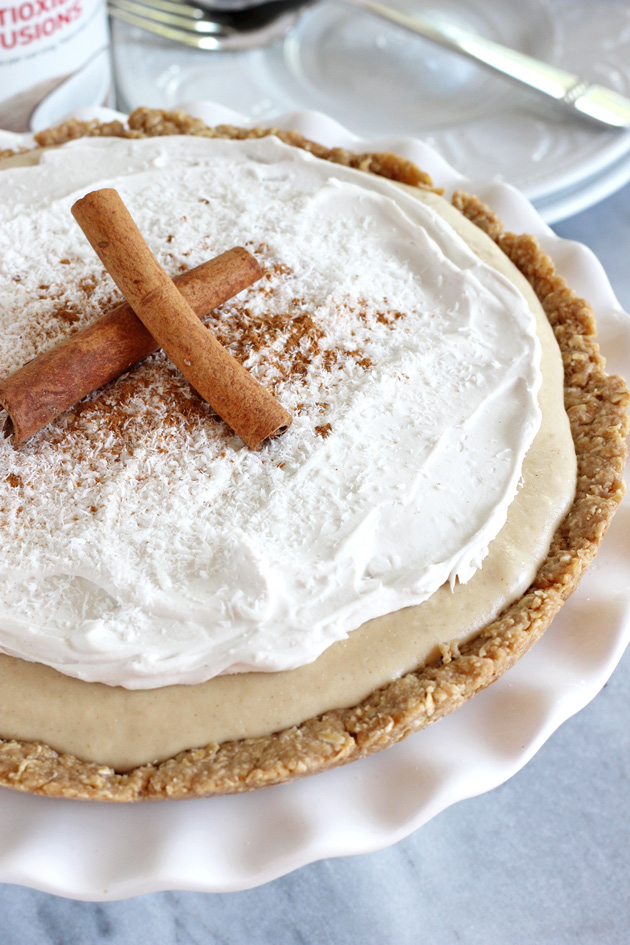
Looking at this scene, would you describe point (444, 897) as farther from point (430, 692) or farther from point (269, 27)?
point (269, 27)

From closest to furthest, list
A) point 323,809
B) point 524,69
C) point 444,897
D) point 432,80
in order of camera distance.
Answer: point 323,809, point 444,897, point 524,69, point 432,80

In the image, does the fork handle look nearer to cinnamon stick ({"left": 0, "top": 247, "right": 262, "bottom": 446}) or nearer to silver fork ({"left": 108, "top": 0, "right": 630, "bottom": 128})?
silver fork ({"left": 108, "top": 0, "right": 630, "bottom": 128})

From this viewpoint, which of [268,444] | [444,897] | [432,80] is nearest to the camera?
[268,444]

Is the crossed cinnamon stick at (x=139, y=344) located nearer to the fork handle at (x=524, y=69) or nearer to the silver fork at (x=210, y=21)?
the fork handle at (x=524, y=69)

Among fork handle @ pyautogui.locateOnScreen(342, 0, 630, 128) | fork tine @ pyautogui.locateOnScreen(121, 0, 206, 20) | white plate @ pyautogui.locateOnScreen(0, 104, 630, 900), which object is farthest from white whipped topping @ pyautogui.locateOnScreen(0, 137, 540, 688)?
fork tine @ pyautogui.locateOnScreen(121, 0, 206, 20)

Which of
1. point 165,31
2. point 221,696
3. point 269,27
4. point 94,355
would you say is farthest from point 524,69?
point 221,696

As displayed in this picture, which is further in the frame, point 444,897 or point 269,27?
point 269,27

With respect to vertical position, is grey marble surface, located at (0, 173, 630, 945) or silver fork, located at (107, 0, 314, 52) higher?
silver fork, located at (107, 0, 314, 52)
